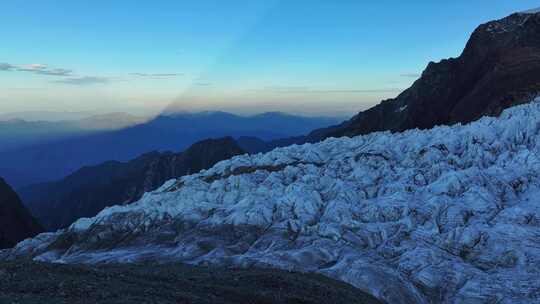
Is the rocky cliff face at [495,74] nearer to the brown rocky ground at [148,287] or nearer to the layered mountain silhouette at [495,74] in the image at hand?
the layered mountain silhouette at [495,74]

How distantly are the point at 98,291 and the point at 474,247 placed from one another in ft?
164

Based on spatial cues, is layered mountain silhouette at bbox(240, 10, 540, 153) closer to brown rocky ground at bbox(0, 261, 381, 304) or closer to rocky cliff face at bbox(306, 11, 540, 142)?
rocky cliff face at bbox(306, 11, 540, 142)

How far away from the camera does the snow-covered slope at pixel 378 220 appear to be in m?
60.6

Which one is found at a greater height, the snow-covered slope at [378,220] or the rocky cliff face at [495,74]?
the rocky cliff face at [495,74]

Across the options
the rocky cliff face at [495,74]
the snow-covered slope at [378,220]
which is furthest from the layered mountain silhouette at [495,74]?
the snow-covered slope at [378,220]

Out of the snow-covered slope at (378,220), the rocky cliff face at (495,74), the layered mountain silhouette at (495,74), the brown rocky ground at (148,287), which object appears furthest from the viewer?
the rocky cliff face at (495,74)

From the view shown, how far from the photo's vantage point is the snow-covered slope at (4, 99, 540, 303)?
60562mm

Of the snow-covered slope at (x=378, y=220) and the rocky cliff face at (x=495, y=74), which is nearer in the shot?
the snow-covered slope at (x=378, y=220)

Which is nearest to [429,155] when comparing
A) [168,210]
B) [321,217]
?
[321,217]

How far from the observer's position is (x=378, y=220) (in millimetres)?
76375

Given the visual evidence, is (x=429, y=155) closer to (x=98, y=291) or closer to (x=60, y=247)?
(x=60, y=247)

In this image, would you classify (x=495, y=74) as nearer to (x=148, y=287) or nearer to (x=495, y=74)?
(x=495, y=74)

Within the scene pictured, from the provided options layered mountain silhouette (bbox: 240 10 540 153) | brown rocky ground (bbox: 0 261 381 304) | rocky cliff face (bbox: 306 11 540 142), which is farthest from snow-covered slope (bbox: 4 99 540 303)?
rocky cliff face (bbox: 306 11 540 142)

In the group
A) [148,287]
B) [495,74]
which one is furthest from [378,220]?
[495,74]
